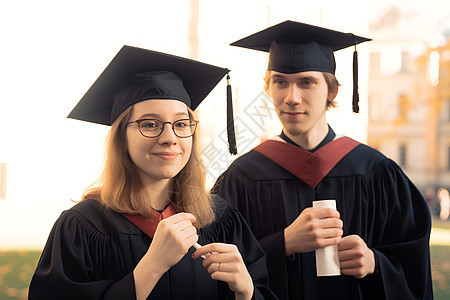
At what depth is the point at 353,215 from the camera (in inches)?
90.0

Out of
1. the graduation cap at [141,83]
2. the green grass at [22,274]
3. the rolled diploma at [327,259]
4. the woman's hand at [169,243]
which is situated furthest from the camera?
the green grass at [22,274]

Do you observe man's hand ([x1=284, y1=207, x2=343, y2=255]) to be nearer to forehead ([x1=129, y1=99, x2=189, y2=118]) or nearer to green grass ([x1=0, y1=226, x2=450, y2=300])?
forehead ([x1=129, y1=99, x2=189, y2=118])

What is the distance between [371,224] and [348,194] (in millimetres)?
169

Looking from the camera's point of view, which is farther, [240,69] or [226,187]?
[240,69]

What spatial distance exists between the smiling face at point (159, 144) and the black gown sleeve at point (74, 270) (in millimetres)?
287

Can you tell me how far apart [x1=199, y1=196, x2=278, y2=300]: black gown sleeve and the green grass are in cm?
381

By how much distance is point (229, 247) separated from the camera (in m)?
1.58

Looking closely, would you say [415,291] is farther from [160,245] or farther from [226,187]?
[160,245]

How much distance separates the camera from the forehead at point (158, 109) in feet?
5.42

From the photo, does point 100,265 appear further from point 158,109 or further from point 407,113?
point 407,113

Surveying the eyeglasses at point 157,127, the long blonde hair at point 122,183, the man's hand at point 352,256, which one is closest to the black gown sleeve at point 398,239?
the man's hand at point 352,256

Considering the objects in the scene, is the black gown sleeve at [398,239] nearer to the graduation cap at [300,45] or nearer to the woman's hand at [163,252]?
the graduation cap at [300,45]

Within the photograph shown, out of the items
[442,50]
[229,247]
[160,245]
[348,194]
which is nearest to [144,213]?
[160,245]

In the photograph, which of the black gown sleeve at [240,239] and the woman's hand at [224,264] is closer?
the woman's hand at [224,264]
